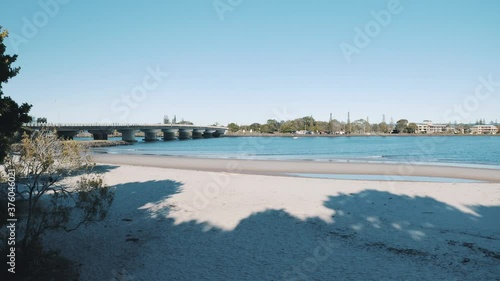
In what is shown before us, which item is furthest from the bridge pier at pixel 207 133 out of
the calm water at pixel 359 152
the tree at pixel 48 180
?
the tree at pixel 48 180

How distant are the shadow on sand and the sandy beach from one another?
0.03 metres

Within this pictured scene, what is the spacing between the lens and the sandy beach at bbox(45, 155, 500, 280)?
332 inches

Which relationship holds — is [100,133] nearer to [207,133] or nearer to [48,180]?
[207,133]

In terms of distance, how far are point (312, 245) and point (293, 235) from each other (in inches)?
42.4

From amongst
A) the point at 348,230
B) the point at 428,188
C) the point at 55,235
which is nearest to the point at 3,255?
the point at 55,235

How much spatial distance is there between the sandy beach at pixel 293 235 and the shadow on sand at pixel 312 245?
3cm

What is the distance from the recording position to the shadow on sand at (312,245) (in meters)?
8.30

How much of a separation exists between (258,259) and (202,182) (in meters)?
13.0

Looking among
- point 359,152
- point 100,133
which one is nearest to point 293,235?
point 359,152

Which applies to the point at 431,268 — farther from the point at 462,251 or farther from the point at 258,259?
the point at 258,259

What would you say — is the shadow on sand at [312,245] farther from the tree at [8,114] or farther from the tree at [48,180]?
the tree at [8,114]

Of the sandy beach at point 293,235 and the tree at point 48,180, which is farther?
the sandy beach at point 293,235

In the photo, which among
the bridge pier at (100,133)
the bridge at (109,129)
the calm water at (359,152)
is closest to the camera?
the calm water at (359,152)

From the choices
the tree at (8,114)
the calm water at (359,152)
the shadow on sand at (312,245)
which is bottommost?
the calm water at (359,152)
